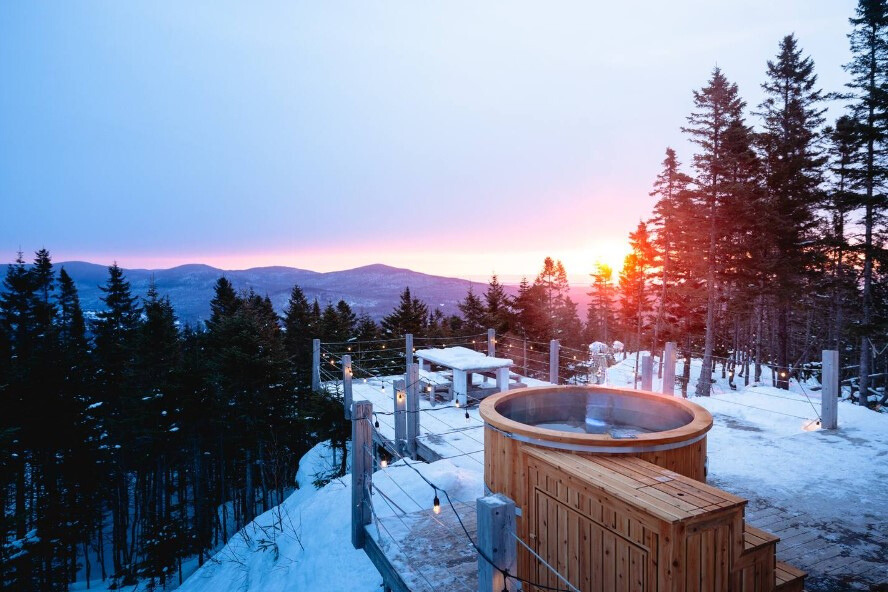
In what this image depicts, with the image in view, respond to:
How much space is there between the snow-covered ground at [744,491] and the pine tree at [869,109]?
10720mm

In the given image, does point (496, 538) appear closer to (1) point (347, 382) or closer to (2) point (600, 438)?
(2) point (600, 438)

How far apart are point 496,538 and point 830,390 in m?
8.13

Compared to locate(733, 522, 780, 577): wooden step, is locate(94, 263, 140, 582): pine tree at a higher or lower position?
lower

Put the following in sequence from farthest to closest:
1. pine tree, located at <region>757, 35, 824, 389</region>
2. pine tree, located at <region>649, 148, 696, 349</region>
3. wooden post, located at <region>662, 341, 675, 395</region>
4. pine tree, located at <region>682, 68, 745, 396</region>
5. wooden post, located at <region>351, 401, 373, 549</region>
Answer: pine tree, located at <region>649, 148, 696, 349</region> → pine tree, located at <region>757, 35, 824, 389</region> → pine tree, located at <region>682, 68, 745, 396</region> → wooden post, located at <region>662, 341, 675, 395</region> → wooden post, located at <region>351, 401, 373, 549</region>

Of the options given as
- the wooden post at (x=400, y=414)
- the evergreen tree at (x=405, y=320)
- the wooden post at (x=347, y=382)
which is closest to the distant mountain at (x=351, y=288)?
the evergreen tree at (x=405, y=320)

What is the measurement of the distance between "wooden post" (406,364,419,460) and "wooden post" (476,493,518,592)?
248 inches

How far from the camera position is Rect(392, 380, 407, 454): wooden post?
8.70 m

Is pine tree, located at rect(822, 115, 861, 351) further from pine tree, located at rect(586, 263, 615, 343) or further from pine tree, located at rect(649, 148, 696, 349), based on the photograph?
pine tree, located at rect(586, 263, 615, 343)

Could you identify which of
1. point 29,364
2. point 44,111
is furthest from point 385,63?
point 44,111

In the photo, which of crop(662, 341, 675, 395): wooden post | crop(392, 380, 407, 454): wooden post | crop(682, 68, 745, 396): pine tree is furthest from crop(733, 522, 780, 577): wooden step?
crop(682, 68, 745, 396): pine tree

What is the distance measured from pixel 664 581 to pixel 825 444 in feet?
21.6

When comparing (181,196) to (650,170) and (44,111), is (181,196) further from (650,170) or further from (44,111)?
(650,170)

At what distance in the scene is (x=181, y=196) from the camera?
155500mm

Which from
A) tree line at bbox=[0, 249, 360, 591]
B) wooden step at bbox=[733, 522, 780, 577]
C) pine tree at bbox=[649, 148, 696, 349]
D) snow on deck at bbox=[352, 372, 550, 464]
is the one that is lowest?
tree line at bbox=[0, 249, 360, 591]
